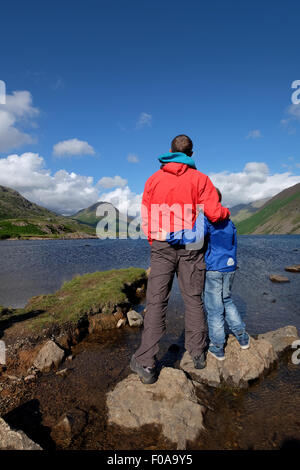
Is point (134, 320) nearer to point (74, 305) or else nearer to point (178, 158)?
point (74, 305)

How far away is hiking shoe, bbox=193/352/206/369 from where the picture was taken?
6.37 metres

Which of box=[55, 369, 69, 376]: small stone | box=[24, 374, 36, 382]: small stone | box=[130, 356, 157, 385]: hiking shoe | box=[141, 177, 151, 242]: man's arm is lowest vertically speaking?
box=[55, 369, 69, 376]: small stone

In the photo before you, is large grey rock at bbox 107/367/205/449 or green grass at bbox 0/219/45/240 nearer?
large grey rock at bbox 107/367/205/449

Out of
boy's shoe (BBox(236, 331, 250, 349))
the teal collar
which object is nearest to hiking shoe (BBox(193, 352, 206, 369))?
boy's shoe (BBox(236, 331, 250, 349))

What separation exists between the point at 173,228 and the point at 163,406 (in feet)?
12.6

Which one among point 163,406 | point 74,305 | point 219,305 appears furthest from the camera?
point 74,305

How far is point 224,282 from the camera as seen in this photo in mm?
6480

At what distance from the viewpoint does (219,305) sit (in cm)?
651

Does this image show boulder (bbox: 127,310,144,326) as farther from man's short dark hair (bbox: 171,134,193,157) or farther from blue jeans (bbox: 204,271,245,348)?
man's short dark hair (bbox: 171,134,193,157)

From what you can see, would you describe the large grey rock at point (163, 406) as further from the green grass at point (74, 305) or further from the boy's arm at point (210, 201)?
the green grass at point (74, 305)

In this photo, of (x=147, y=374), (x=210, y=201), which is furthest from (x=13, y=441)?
(x=210, y=201)

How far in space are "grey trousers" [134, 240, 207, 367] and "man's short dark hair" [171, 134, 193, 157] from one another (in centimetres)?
224

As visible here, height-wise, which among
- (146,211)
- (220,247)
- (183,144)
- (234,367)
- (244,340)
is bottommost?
(234,367)

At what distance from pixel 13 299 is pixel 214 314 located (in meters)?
16.9
